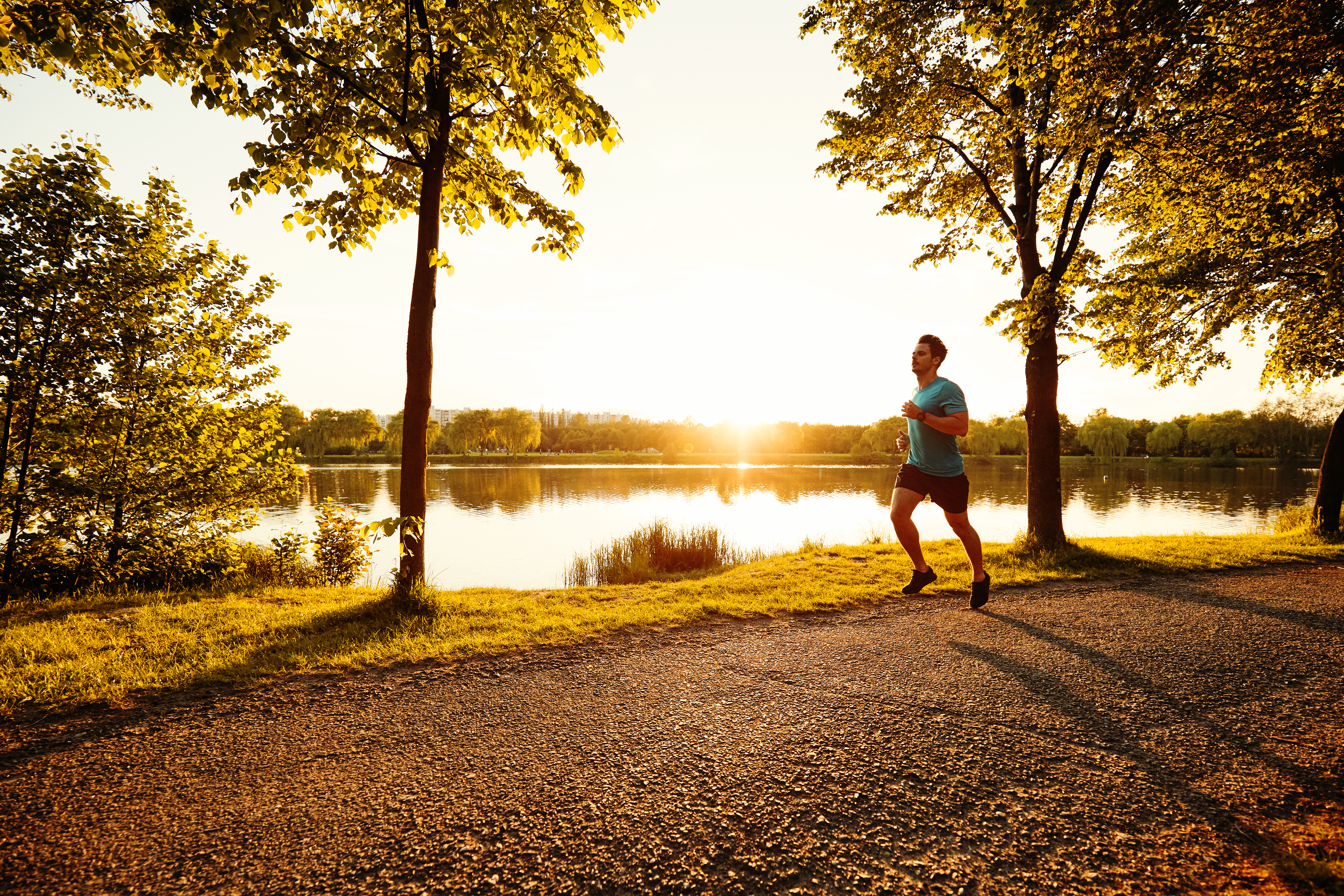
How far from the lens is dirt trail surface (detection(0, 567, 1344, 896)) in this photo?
1.75 m

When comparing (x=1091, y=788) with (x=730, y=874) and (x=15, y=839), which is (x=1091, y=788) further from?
(x=15, y=839)

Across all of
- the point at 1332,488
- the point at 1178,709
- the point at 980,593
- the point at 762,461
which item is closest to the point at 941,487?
the point at 980,593

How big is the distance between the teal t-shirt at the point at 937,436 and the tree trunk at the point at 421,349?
4893 millimetres

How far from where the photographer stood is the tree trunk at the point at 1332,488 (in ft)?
29.8

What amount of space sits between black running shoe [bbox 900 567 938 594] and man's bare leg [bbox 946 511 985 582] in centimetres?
42

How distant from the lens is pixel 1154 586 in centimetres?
591

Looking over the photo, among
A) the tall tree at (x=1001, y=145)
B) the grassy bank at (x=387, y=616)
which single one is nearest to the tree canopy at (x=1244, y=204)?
the tall tree at (x=1001, y=145)

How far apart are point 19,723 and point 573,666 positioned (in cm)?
A: 288

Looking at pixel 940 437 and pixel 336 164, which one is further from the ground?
pixel 336 164

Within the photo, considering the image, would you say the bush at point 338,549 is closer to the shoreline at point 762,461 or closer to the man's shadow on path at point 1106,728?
the man's shadow on path at point 1106,728

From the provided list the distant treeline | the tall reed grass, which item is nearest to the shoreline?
the distant treeline

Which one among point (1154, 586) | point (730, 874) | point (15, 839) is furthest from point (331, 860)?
point (1154, 586)

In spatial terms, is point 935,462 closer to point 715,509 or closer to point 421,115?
point 421,115

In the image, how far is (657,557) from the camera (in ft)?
34.1
